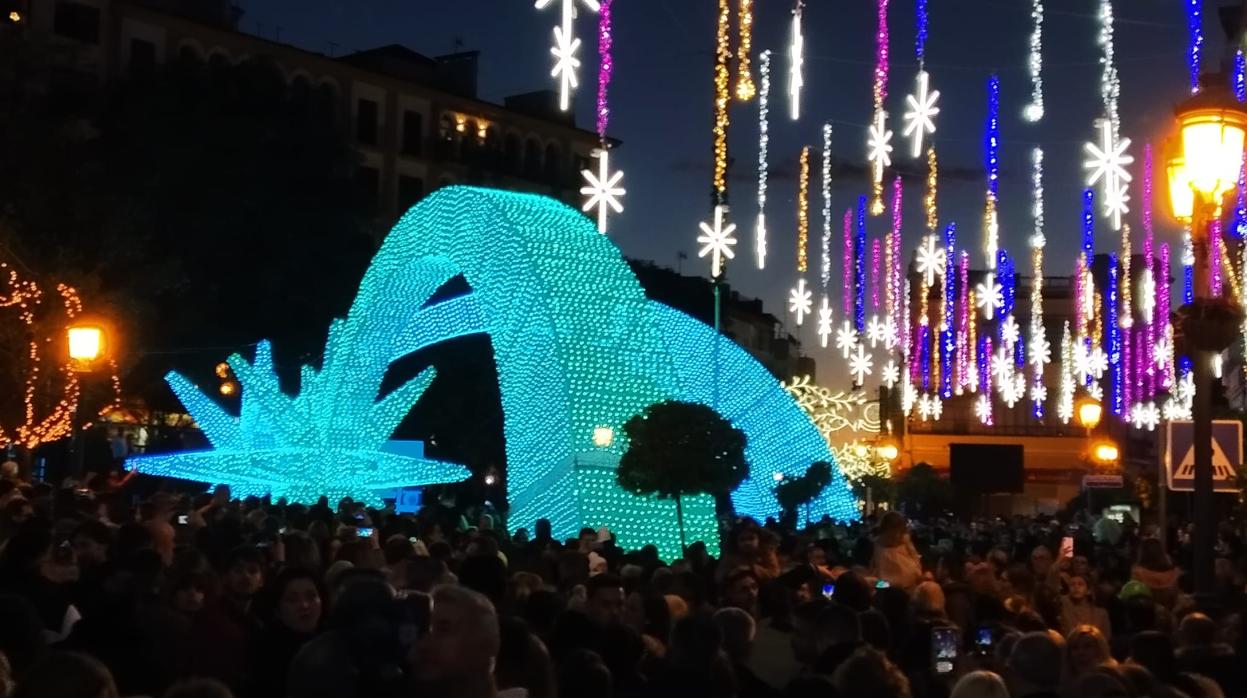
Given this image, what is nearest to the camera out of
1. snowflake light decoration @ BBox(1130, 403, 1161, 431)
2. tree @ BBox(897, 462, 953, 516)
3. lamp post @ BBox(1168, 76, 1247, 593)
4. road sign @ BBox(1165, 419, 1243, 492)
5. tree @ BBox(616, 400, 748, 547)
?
lamp post @ BBox(1168, 76, 1247, 593)

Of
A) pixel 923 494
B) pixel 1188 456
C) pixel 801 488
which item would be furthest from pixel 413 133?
pixel 1188 456

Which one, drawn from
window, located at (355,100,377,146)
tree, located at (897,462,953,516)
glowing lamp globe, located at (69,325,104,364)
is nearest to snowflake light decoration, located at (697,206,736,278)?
glowing lamp globe, located at (69,325,104,364)

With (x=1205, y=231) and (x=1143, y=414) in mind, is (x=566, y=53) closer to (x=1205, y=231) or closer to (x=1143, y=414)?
(x=1205, y=231)

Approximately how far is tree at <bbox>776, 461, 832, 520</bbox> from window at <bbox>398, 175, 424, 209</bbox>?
28480 millimetres

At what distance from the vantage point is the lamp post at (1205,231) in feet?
29.0

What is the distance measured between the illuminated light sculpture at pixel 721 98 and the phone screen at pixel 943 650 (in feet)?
28.9

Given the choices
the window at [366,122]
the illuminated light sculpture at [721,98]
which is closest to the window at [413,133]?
→ the window at [366,122]

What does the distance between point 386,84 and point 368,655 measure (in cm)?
5039

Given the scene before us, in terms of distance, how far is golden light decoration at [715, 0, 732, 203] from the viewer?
1521 cm

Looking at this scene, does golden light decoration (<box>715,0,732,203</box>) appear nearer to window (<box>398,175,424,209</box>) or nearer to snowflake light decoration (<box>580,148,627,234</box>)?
snowflake light decoration (<box>580,148,627,234</box>)

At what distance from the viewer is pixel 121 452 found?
97.1ft

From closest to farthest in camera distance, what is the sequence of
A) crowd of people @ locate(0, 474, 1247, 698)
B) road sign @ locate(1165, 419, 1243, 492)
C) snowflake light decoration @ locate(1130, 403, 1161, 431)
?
crowd of people @ locate(0, 474, 1247, 698)
road sign @ locate(1165, 419, 1243, 492)
snowflake light decoration @ locate(1130, 403, 1161, 431)

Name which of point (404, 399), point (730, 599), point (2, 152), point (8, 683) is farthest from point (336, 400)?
point (8, 683)

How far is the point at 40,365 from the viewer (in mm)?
24781
